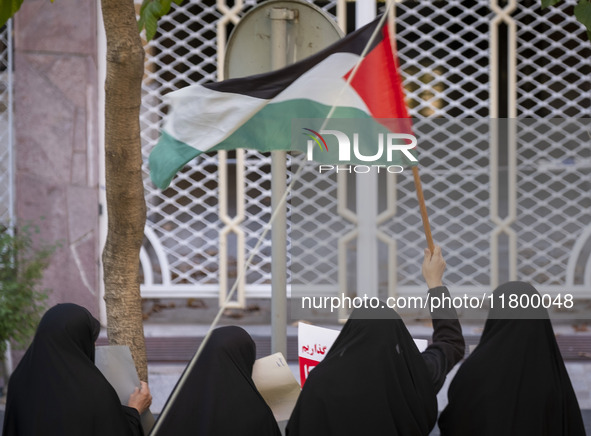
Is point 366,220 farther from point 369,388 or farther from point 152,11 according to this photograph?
point 369,388

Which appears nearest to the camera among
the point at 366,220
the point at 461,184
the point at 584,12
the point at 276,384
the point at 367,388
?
the point at 367,388

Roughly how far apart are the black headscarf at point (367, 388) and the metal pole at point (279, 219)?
82 centimetres

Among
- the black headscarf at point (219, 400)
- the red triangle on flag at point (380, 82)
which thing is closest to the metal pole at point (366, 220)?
the red triangle on flag at point (380, 82)

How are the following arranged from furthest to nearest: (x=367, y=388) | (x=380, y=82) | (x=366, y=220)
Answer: (x=366, y=220) < (x=380, y=82) < (x=367, y=388)

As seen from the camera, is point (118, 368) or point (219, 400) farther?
point (118, 368)

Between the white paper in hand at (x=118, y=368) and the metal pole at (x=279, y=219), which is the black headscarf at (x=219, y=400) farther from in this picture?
the metal pole at (x=279, y=219)

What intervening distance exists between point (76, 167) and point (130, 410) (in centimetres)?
297

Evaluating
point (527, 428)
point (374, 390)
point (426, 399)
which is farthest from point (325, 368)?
point (527, 428)

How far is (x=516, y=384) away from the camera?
2996 millimetres

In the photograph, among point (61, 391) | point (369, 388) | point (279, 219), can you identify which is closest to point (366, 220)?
point (279, 219)

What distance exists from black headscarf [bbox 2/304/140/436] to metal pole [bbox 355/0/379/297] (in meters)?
2.97

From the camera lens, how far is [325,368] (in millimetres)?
2904

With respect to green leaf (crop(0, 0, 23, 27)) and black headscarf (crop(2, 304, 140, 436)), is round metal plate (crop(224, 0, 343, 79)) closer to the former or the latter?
green leaf (crop(0, 0, 23, 27))

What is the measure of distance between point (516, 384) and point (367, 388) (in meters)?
0.59
